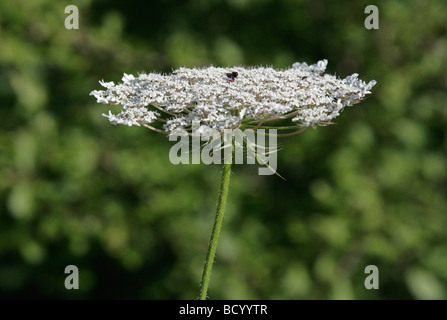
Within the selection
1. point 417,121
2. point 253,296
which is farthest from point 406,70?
point 253,296

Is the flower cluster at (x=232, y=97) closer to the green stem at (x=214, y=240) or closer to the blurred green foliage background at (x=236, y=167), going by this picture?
the green stem at (x=214, y=240)

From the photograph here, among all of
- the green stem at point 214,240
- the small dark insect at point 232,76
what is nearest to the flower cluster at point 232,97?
the small dark insect at point 232,76

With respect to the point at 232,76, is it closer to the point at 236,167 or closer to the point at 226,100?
the point at 226,100

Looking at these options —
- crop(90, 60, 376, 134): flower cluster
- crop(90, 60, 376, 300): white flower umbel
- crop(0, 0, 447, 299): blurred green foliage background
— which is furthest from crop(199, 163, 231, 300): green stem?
crop(0, 0, 447, 299): blurred green foliage background

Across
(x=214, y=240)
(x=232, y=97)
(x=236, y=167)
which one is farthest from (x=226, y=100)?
(x=236, y=167)

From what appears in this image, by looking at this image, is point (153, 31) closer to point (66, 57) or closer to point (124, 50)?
point (124, 50)

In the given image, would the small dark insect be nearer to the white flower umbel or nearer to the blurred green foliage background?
the white flower umbel
